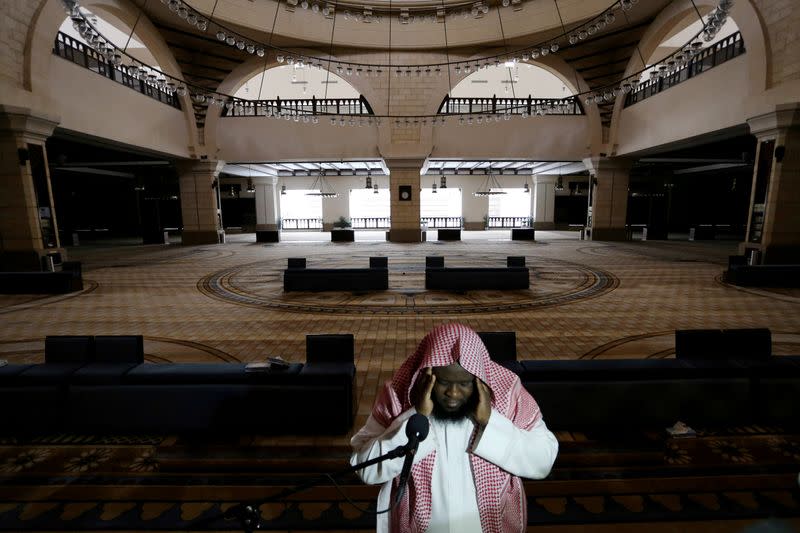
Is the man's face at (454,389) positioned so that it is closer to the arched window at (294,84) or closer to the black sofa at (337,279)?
the black sofa at (337,279)

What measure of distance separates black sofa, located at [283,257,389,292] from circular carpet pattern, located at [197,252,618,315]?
0.15m

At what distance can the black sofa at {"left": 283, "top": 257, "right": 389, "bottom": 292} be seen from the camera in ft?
26.1

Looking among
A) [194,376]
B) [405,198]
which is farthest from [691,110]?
[194,376]

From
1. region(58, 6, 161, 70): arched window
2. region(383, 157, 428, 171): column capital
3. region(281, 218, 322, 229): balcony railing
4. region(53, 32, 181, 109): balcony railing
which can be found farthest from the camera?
region(281, 218, 322, 229): balcony railing

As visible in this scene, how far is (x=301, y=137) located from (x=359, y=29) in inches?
185

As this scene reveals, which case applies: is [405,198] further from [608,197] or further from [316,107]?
[608,197]

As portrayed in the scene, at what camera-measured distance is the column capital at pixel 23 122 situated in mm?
8320

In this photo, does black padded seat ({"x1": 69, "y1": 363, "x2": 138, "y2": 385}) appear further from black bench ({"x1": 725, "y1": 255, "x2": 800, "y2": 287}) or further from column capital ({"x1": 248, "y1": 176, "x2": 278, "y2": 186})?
column capital ({"x1": 248, "y1": 176, "x2": 278, "y2": 186})

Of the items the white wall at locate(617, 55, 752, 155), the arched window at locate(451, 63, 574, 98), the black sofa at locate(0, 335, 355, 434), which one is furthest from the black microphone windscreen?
the arched window at locate(451, 63, 574, 98)

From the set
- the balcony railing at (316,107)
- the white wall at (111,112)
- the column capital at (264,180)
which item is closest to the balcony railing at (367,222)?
the column capital at (264,180)

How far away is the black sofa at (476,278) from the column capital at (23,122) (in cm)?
914

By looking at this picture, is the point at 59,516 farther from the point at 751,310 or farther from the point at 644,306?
the point at 751,310

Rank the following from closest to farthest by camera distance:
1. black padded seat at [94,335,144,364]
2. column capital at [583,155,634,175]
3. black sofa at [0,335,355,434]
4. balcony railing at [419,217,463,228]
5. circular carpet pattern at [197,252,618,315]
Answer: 1. black sofa at [0,335,355,434]
2. black padded seat at [94,335,144,364]
3. circular carpet pattern at [197,252,618,315]
4. column capital at [583,155,634,175]
5. balcony railing at [419,217,463,228]

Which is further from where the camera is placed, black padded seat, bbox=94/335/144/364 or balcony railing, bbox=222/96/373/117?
balcony railing, bbox=222/96/373/117
